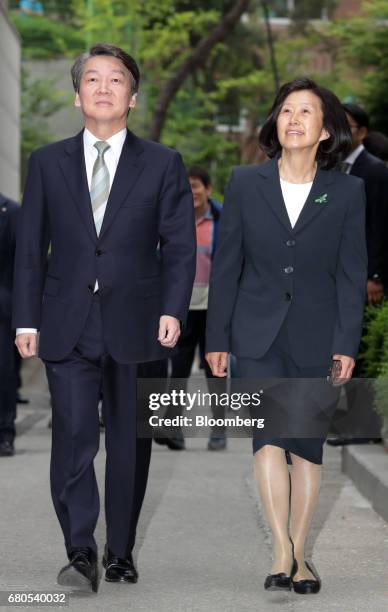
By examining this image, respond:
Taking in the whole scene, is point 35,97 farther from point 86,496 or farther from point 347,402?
point 86,496

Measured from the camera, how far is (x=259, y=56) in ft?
166

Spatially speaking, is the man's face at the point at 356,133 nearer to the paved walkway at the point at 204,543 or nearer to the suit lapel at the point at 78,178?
the paved walkway at the point at 204,543

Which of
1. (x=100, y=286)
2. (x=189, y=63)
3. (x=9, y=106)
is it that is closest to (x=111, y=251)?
(x=100, y=286)

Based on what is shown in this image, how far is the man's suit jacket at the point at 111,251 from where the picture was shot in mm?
5793

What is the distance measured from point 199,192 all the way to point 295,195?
195 inches

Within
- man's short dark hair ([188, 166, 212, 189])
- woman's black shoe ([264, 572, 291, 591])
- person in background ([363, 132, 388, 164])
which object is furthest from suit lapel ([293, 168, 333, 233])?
man's short dark hair ([188, 166, 212, 189])

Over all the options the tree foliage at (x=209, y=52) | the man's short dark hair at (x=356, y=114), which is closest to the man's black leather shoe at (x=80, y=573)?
the man's short dark hair at (x=356, y=114)

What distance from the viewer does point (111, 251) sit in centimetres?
579

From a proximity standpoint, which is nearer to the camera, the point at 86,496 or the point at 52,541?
the point at 86,496

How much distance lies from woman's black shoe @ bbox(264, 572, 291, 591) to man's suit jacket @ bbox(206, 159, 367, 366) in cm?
84

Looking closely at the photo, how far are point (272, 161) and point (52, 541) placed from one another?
2151 mm

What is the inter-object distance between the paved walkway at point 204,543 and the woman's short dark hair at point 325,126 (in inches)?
68.2

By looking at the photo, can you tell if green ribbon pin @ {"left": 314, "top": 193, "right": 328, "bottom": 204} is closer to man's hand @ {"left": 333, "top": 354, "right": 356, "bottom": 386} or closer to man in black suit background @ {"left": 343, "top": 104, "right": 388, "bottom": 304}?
man's hand @ {"left": 333, "top": 354, "right": 356, "bottom": 386}

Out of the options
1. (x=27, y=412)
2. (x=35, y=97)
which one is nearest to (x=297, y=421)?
(x=27, y=412)
